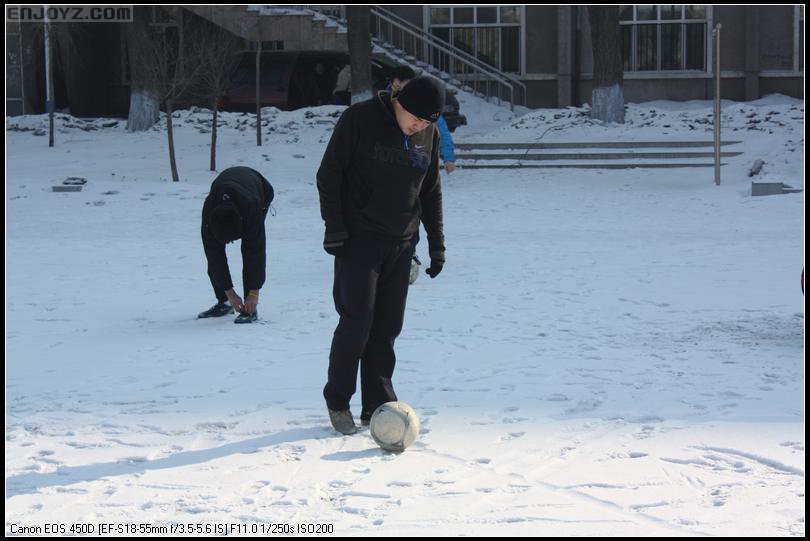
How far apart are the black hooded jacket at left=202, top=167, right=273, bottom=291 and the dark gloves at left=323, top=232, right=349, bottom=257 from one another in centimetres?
293

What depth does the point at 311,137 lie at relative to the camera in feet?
76.8

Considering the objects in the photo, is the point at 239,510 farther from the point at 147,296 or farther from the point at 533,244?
the point at 533,244

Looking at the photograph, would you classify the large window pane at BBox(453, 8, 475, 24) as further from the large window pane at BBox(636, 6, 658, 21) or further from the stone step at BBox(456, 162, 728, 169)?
the stone step at BBox(456, 162, 728, 169)

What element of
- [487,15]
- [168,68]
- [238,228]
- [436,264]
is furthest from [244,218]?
[487,15]

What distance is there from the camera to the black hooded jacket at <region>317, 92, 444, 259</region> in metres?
5.72

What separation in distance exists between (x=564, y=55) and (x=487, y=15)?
2.29m

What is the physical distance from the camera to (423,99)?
564cm

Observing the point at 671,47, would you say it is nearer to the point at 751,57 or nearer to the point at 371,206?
the point at 751,57

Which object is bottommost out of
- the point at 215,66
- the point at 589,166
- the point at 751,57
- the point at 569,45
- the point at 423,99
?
the point at 589,166

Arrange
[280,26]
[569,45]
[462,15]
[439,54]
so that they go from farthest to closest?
[462,15]
[439,54]
[569,45]
[280,26]

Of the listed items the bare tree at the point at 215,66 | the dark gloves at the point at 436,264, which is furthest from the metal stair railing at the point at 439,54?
the dark gloves at the point at 436,264

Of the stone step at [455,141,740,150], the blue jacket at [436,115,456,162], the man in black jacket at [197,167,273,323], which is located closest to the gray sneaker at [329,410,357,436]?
the man in black jacket at [197,167,273,323]

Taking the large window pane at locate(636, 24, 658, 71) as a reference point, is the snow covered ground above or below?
below

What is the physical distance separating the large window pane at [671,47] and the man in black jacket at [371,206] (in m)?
24.4
